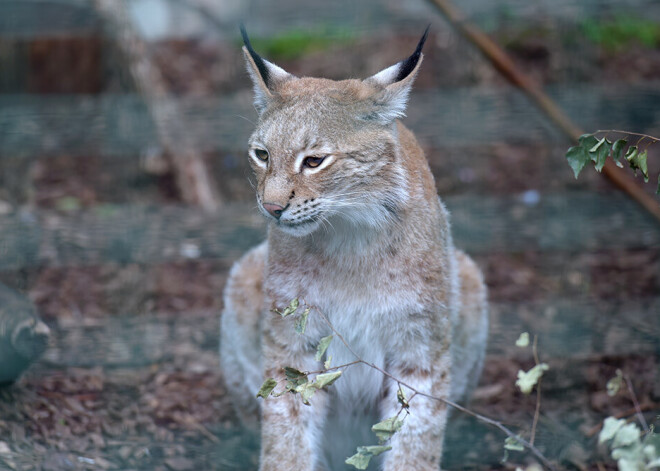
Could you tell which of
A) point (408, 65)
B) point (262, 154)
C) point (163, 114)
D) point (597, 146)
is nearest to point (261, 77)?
point (262, 154)

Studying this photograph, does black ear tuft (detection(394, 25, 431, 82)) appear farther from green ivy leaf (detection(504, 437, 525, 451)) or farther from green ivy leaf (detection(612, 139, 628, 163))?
green ivy leaf (detection(504, 437, 525, 451))

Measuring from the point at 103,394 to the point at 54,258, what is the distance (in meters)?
1.63

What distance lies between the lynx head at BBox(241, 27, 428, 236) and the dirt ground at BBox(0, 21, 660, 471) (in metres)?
1.71

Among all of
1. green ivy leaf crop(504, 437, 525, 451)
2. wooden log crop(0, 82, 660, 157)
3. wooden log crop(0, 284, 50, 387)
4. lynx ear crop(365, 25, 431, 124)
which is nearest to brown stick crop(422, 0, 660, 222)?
wooden log crop(0, 82, 660, 157)

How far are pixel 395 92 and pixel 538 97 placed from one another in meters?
1.71

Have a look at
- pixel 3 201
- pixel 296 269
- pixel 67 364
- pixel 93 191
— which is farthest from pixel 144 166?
pixel 296 269

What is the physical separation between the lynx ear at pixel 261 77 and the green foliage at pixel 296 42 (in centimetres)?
549

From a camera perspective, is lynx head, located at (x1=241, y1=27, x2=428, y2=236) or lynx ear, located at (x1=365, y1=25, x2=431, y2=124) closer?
lynx head, located at (x1=241, y1=27, x2=428, y2=236)

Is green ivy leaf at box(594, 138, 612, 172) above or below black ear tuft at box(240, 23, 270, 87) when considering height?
below

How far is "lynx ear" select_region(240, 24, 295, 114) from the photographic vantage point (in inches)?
154

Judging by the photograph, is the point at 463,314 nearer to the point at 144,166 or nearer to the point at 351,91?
the point at 351,91

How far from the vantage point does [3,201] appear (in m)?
7.32

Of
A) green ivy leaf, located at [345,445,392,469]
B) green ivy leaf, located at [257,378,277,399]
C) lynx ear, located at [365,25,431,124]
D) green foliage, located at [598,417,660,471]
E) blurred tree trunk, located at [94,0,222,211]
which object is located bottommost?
green ivy leaf, located at [345,445,392,469]

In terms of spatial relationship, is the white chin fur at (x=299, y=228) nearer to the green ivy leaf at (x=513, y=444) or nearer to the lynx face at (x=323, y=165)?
the lynx face at (x=323, y=165)
